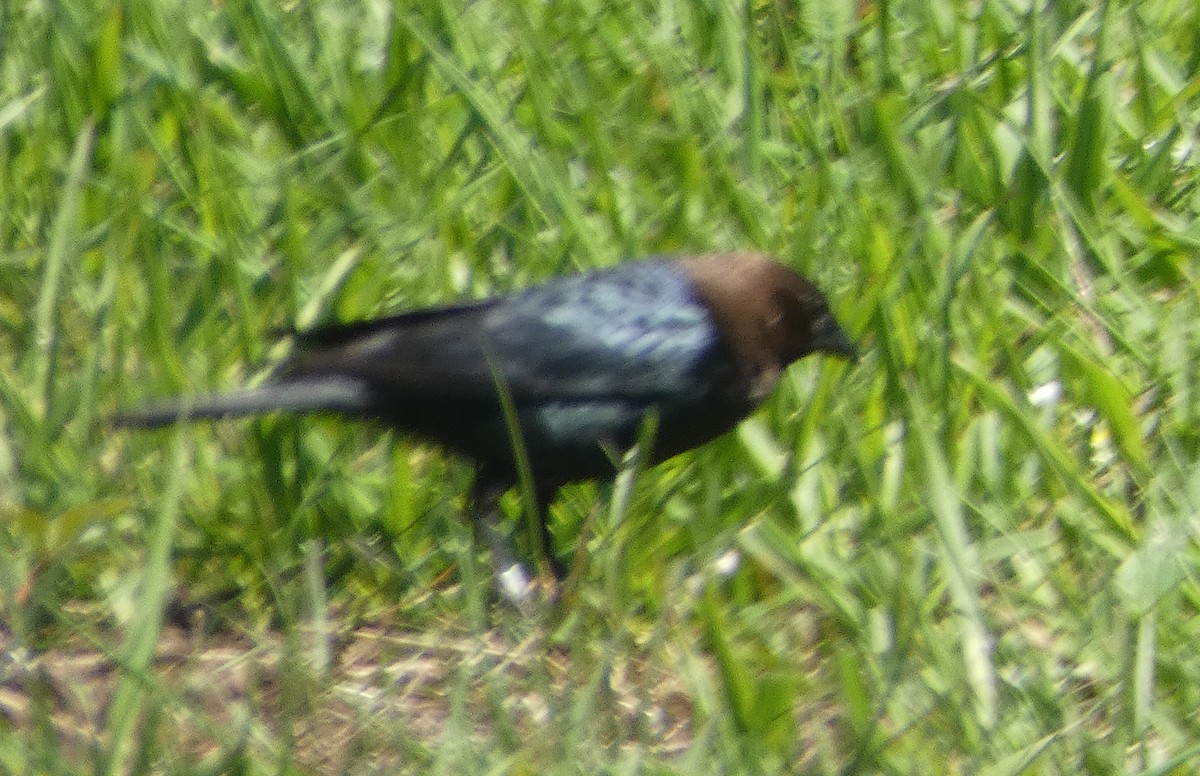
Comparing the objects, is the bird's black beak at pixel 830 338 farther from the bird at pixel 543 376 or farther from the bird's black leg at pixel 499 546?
the bird's black leg at pixel 499 546

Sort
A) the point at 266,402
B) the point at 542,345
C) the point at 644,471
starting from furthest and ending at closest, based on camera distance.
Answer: the point at 644,471, the point at 542,345, the point at 266,402

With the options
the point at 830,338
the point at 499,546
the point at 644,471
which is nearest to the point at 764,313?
the point at 830,338

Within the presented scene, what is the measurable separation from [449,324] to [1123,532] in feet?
3.86

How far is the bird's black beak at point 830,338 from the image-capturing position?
3.91m

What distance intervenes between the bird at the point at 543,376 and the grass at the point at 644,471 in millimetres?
108

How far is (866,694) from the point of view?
10.00 feet

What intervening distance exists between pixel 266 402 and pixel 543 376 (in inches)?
18.7

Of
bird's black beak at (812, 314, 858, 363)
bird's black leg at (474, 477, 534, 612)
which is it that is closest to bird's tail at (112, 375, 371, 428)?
bird's black leg at (474, 477, 534, 612)

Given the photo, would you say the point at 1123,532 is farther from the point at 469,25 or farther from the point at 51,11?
the point at 51,11

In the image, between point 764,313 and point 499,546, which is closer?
point 499,546

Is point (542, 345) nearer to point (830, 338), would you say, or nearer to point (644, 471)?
point (644, 471)

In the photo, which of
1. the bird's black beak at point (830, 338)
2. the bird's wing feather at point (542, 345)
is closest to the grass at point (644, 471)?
the bird's black beak at point (830, 338)

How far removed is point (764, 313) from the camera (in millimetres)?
3885

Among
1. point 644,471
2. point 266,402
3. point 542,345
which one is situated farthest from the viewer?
point 644,471
